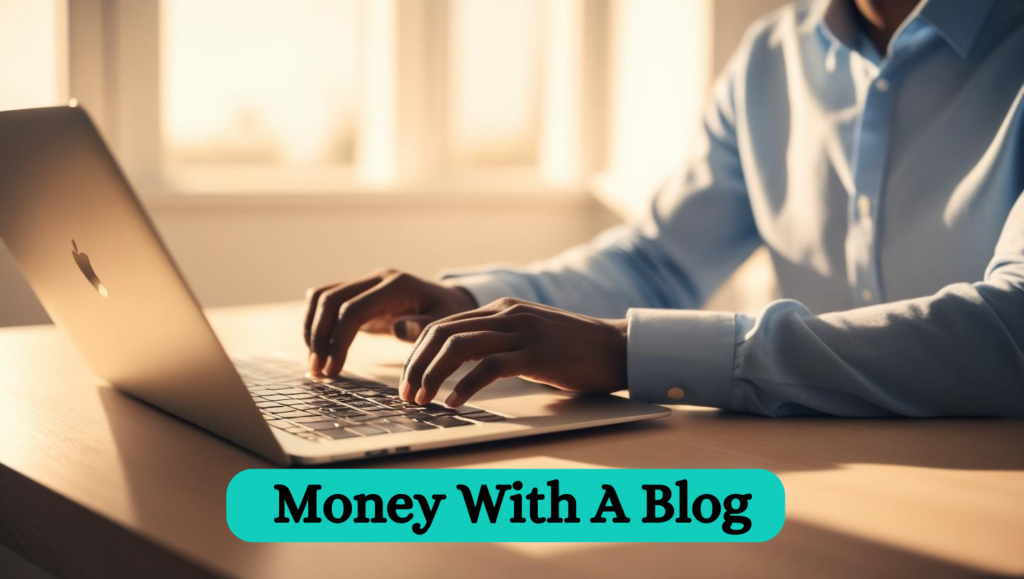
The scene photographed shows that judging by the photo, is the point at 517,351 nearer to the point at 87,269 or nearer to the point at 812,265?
the point at 87,269

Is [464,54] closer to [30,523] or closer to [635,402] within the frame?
[635,402]

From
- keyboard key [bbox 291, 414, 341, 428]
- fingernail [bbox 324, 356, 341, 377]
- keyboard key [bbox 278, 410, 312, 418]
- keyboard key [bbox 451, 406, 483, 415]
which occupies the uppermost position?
keyboard key [bbox 291, 414, 341, 428]

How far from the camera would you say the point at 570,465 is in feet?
1.82

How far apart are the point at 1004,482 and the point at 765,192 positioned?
0.80 m

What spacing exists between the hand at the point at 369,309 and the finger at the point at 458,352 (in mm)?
176

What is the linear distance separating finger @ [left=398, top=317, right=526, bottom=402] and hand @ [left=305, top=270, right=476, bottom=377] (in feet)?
0.50

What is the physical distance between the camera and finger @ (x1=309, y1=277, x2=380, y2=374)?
0.81 m

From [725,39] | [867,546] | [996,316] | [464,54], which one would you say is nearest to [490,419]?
[867,546]

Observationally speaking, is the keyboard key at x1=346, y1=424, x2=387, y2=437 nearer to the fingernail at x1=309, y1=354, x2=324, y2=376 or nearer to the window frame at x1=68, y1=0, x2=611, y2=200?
the fingernail at x1=309, y1=354, x2=324, y2=376

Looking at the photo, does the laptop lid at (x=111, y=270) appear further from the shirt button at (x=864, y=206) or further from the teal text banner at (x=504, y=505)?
the shirt button at (x=864, y=206)

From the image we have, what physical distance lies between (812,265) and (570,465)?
801 millimetres

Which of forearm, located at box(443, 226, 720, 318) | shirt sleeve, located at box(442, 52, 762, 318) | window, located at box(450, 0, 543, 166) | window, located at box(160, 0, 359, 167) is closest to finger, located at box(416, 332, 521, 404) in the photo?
forearm, located at box(443, 226, 720, 318)

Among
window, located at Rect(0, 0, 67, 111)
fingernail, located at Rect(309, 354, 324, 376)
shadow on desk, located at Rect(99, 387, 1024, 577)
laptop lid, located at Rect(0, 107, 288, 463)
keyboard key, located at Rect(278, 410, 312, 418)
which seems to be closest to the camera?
shadow on desk, located at Rect(99, 387, 1024, 577)

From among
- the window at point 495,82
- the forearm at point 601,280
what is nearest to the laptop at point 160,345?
the forearm at point 601,280
